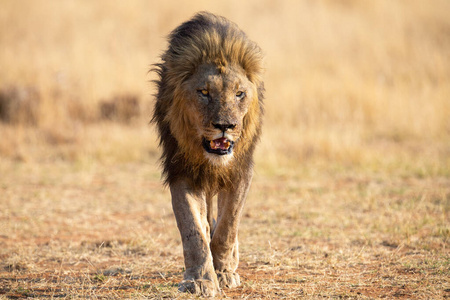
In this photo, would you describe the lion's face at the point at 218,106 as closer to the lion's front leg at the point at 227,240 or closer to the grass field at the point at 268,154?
the lion's front leg at the point at 227,240

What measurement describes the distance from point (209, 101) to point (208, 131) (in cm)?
17

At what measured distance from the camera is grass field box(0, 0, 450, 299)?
421cm

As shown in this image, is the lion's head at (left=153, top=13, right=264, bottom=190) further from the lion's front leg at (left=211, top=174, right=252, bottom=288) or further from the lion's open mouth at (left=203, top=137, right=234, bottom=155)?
the lion's front leg at (left=211, top=174, right=252, bottom=288)

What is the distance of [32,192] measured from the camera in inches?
265

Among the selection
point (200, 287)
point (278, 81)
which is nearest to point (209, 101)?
point (200, 287)

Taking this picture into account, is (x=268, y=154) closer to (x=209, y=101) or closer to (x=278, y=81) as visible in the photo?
(x=278, y=81)

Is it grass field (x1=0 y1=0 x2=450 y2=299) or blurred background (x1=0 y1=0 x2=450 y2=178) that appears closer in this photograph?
grass field (x1=0 y1=0 x2=450 y2=299)

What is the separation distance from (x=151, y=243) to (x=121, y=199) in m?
1.84

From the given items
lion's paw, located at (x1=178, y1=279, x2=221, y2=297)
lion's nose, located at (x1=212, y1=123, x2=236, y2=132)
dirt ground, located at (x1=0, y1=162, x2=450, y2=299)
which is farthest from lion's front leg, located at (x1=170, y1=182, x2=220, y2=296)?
lion's nose, located at (x1=212, y1=123, x2=236, y2=132)

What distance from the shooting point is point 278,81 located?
11891 millimetres

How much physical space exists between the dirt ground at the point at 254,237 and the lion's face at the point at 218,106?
85cm

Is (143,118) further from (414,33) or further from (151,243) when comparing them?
(414,33)

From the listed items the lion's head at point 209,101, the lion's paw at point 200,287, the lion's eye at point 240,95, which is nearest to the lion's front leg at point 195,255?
the lion's paw at point 200,287

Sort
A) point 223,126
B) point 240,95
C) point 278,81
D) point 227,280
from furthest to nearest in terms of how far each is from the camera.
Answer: point 278,81 < point 227,280 < point 240,95 < point 223,126
